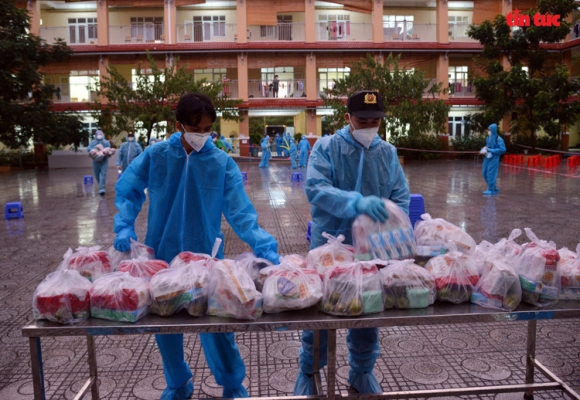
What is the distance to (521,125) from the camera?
31.0 m

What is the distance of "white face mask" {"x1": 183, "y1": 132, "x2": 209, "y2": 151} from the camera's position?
3.16 metres

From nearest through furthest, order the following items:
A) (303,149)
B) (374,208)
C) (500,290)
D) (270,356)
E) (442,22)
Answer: (500,290) → (374,208) → (270,356) → (303,149) → (442,22)

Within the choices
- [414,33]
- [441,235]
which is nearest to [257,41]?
[414,33]

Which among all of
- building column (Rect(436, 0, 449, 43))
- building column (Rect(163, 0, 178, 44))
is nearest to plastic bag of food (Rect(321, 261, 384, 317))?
building column (Rect(163, 0, 178, 44))

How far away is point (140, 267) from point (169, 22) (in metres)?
34.0

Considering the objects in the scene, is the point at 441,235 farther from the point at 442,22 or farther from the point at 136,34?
the point at 136,34

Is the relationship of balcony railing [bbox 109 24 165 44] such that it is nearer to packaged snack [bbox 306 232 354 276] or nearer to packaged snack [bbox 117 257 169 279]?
packaged snack [bbox 117 257 169 279]

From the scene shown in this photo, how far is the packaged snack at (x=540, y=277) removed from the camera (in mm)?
2682

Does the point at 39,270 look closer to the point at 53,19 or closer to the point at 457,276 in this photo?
the point at 457,276

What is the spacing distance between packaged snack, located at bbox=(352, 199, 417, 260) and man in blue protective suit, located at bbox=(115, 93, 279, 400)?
1.97ft

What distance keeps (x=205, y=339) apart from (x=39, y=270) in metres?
4.56

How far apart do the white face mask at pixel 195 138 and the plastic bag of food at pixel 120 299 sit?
36.5 inches

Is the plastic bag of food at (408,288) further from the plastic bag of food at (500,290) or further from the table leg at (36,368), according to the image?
the table leg at (36,368)

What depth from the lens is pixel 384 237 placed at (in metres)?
2.90
